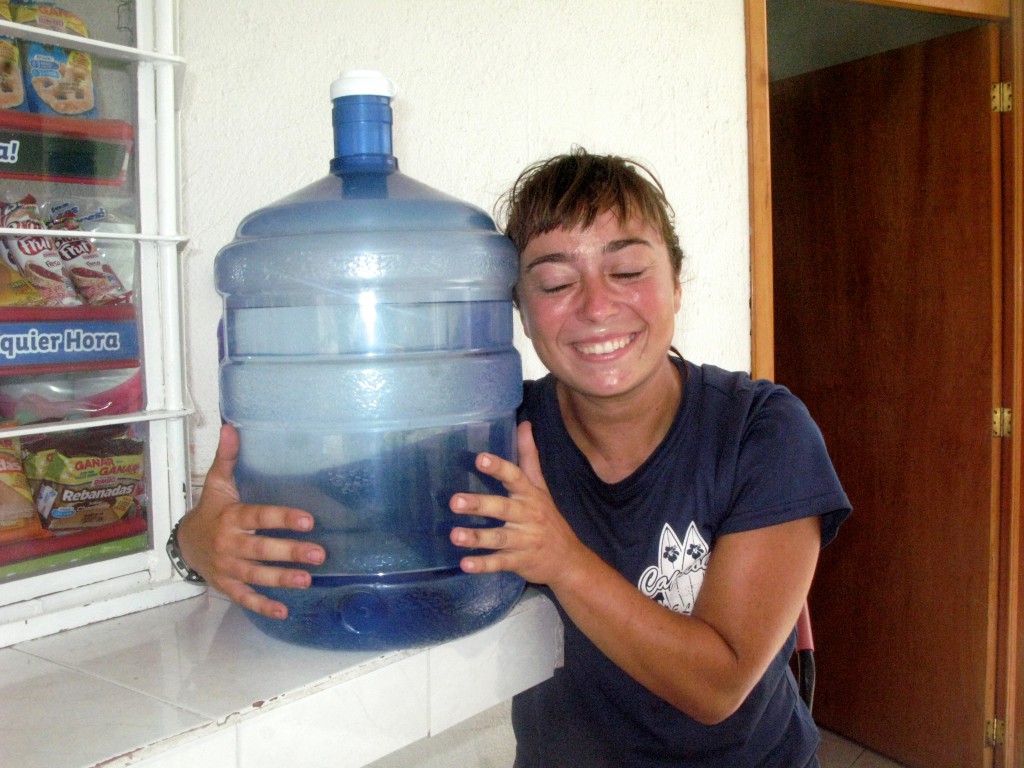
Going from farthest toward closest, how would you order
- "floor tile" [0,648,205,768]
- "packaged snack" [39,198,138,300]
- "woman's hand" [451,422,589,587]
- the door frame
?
the door frame, "packaged snack" [39,198,138,300], "woman's hand" [451,422,589,587], "floor tile" [0,648,205,768]

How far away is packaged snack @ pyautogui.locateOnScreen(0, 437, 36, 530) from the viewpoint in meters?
0.76

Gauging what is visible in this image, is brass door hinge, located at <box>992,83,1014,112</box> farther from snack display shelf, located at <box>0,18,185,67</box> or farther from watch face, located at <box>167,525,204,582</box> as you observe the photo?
watch face, located at <box>167,525,204,582</box>

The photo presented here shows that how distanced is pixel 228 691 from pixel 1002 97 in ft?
7.48

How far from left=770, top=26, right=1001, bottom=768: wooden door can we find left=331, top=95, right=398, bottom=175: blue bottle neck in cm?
189

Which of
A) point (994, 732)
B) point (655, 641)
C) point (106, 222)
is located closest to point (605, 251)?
point (655, 641)

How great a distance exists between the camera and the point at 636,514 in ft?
3.14

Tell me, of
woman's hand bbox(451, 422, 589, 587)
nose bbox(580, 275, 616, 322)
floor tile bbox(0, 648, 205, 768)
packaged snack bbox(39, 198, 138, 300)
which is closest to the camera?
floor tile bbox(0, 648, 205, 768)

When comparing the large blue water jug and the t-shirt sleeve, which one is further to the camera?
the t-shirt sleeve

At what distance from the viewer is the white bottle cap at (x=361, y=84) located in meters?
0.72

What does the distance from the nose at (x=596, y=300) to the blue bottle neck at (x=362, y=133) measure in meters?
0.26

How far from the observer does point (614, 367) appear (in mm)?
923

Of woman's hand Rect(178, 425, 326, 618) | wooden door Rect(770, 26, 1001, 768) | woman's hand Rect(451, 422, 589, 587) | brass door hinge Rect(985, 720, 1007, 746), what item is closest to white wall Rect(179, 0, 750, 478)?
woman's hand Rect(178, 425, 326, 618)

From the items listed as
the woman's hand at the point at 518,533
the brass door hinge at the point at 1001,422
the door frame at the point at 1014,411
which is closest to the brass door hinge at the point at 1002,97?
the door frame at the point at 1014,411

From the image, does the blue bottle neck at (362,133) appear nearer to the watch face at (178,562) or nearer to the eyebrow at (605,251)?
the eyebrow at (605,251)
